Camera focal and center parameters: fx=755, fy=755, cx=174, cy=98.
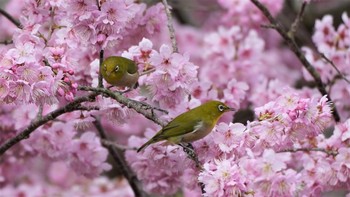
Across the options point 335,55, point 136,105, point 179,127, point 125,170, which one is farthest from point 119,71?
point 335,55

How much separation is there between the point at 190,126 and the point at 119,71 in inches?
13.8

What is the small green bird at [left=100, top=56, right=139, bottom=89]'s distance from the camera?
293cm

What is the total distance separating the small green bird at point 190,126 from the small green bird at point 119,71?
256 millimetres

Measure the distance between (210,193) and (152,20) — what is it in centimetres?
123

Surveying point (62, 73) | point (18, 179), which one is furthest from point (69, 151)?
point (18, 179)

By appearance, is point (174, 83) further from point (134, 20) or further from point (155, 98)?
point (134, 20)

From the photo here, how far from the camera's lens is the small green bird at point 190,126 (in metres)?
2.87

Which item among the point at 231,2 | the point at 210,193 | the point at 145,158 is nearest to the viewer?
the point at 210,193

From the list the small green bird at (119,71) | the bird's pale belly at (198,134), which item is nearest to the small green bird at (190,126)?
the bird's pale belly at (198,134)

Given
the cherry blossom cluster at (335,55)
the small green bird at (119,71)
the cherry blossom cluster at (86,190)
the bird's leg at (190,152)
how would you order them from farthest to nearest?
1. the cherry blossom cluster at (86,190)
2. the cherry blossom cluster at (335,55)
3. the small green bird at (119,71)
4. the bird's leg at (190,152)

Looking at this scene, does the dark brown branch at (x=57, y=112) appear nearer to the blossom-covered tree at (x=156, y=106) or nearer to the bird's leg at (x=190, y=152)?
the blossom-covered tree at (x=156, y=106)

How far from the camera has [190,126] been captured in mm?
2893

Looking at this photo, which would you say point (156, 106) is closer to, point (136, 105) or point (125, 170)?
point (136, 105)

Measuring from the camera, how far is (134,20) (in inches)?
141
